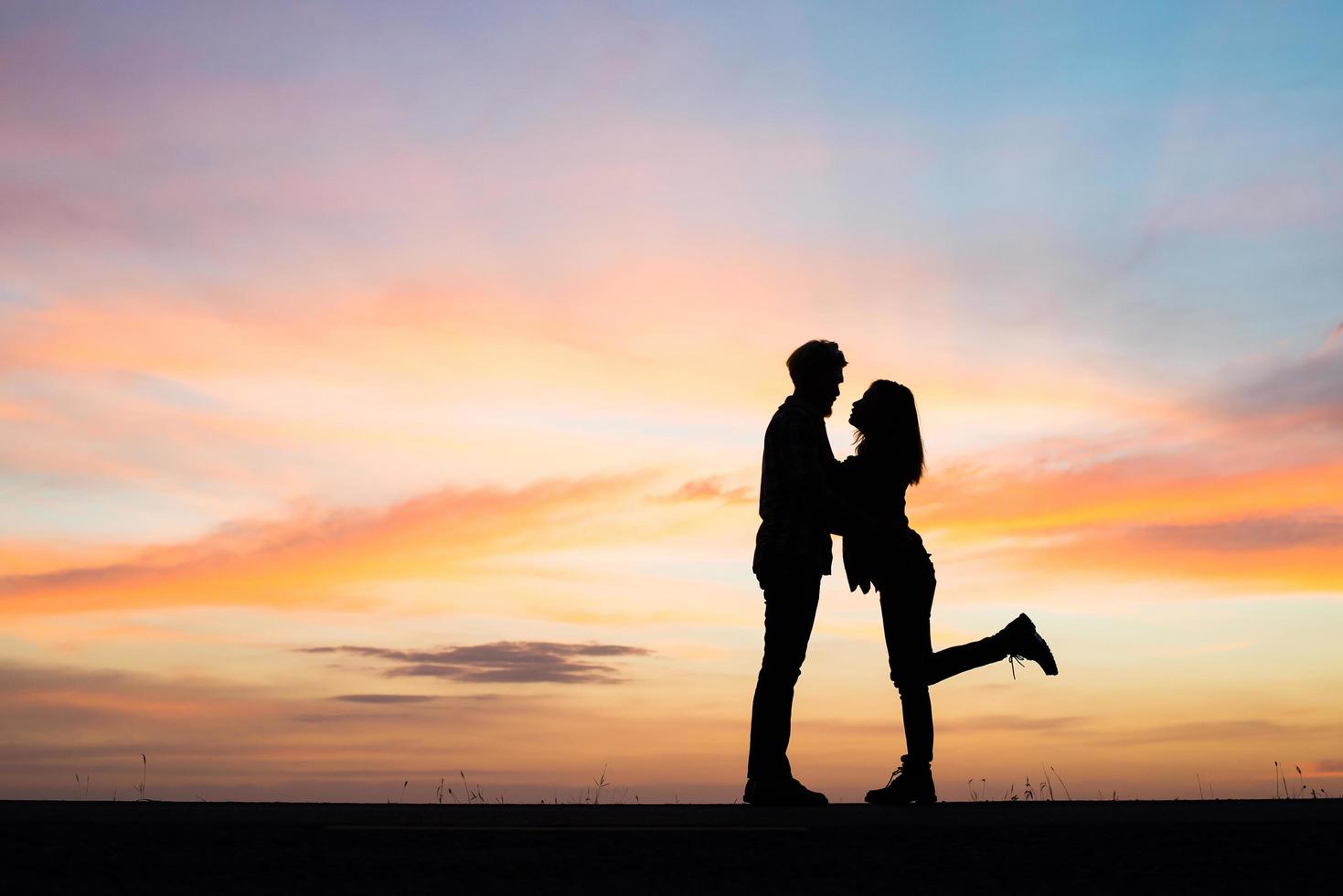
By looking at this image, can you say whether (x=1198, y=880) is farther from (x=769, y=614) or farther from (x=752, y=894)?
(x=769, y=614)

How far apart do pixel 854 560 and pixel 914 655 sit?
0.64 metres

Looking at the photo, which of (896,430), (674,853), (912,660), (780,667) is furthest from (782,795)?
(674,853)

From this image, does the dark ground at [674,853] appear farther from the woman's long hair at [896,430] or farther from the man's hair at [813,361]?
the man's hair at [813,361]

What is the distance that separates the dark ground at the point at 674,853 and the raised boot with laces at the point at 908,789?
5.55ft

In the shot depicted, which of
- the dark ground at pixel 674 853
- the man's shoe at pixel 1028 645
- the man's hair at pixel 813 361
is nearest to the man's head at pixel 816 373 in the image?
the man's hair at pixel 813 361

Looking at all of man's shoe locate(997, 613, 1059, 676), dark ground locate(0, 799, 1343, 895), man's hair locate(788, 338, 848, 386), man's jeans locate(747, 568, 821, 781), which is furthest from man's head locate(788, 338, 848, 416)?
dark ground locate(0, 799, 1343, 895)

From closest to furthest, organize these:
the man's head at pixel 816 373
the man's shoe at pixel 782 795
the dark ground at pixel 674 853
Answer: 1. the dark ground at pixel 674 853
2. the man's shoe at pixel 782 795
3. the man's head at pixel 816 373

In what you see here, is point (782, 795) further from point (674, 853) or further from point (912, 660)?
point (674, 853)

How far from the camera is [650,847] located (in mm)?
4723

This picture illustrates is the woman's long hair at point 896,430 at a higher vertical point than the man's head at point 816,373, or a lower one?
lower

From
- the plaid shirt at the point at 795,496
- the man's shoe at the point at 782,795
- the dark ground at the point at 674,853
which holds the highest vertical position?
the plaid shirt at the point at 795,496

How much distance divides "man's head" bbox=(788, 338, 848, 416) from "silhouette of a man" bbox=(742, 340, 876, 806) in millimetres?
117

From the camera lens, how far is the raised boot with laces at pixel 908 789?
26.0 feet

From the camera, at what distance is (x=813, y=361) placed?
8234 millimetres
